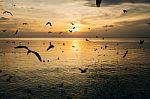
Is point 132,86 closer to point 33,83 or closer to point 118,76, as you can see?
point 118,76

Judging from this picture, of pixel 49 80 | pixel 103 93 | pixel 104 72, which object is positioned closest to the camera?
pixel 103 93

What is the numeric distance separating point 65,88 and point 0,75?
30.7 metres

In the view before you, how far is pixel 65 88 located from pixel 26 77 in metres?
19.4

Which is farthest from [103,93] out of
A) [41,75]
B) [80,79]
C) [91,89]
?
[41,75]

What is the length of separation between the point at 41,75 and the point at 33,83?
14.3m

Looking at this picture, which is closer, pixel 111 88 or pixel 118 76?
pixel 111 88

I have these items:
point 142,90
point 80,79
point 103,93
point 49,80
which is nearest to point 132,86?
point 142,90

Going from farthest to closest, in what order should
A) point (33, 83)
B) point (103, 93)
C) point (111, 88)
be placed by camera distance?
point (33, 83)
point (111, 88)
point (103, 93)

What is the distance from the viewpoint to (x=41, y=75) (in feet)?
288

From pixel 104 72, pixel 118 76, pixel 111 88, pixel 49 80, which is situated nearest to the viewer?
pixel 111 88

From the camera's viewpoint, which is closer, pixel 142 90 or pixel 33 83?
pixel 142 90

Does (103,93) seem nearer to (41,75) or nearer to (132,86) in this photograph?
(132,86)

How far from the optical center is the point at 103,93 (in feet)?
209

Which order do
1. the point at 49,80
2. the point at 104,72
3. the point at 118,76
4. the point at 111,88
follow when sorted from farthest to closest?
the point at 104,72, the point at 118,76, the point at 49,80, the point at 111,88
